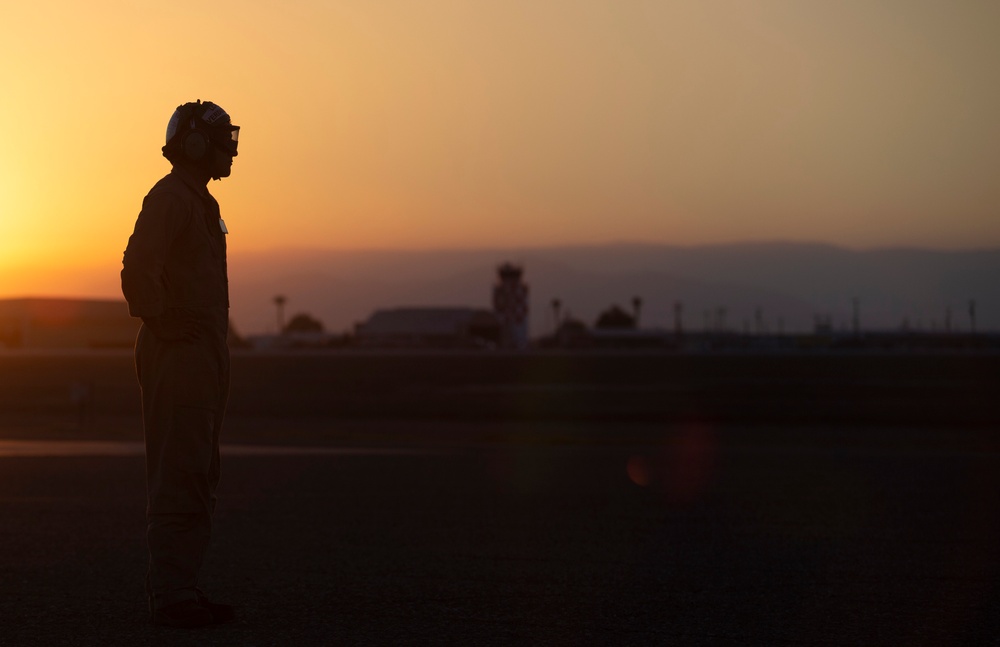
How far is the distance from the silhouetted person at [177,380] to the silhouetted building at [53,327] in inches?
3512

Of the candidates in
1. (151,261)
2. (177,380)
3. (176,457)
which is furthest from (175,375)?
(151,261)

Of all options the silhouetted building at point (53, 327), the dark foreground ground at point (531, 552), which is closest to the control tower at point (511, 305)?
the silhouetted building at point (53, 327)

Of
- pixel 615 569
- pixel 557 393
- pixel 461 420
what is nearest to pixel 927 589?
pixel 615 569

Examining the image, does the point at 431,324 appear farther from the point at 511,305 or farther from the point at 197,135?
the point at 197,135

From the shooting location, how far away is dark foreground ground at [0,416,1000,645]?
4.75 metres

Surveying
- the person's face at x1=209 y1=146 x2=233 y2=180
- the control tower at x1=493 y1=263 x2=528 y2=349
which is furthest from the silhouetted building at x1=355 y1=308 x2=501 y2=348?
the person's face at x1=209 y1=146 x2=233 y2=180

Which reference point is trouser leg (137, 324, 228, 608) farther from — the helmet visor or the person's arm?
the helmet visor

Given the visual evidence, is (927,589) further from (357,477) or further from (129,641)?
(357,477)

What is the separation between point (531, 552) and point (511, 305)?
376 feet

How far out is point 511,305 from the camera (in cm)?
12131

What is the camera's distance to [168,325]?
15.0 ft

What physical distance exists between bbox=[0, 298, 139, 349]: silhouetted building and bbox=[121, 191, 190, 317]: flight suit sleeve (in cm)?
8926

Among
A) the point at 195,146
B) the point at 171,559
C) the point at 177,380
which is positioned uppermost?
the point at 195,146

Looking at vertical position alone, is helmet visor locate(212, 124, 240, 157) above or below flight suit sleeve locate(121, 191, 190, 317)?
above
